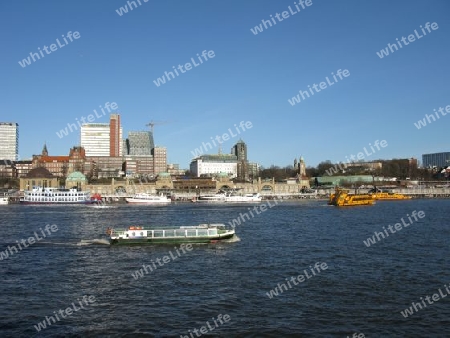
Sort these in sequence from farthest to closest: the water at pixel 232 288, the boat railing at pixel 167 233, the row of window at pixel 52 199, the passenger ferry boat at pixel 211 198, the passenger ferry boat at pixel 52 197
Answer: the passenger ferry boat at pixel 211 198
the row of window at pixel 52 199
the passenger ferry boat at pixel 52 197
the boat railing at pixel 167 233
the water at pixel 232 288

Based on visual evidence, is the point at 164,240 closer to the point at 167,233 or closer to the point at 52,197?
the point at 167,233

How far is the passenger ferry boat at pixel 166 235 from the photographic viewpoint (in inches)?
1629

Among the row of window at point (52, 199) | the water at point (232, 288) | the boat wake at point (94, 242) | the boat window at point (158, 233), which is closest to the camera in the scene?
the water at point (232, 288)

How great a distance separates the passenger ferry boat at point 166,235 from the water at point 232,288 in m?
1.27

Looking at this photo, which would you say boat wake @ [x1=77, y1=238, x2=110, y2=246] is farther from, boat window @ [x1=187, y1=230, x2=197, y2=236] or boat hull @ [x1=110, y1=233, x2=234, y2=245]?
boat window @ [x1=187, y1=230, x2=197, y2=236]

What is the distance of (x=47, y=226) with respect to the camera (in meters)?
58.2

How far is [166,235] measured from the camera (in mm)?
41719

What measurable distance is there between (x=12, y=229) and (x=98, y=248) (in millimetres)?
21446

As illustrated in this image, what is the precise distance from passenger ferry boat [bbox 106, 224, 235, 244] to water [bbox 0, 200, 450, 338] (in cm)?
127

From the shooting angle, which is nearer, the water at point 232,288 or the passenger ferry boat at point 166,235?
the water at point 232,288

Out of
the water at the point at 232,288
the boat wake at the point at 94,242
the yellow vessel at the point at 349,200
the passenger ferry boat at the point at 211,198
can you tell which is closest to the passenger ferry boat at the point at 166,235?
the water at the point at 232,288

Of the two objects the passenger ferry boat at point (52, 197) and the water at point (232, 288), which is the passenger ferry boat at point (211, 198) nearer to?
the passenger ferry boat at point (52, 197)

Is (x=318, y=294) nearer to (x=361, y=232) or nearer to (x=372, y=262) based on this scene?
(x=372, y=262)

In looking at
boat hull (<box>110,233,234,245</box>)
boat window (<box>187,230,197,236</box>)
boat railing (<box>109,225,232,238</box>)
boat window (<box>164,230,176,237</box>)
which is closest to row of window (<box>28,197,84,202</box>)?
boat railing (<box>109,225,232,238</box>)
